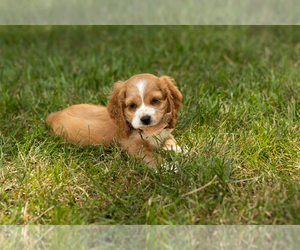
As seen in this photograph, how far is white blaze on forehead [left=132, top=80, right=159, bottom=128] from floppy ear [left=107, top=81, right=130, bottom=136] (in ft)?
0.78

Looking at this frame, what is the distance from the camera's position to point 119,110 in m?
3.88

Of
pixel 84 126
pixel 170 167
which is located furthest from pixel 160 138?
pixel 84 126

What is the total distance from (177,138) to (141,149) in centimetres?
64

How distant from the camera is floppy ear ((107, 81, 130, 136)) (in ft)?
12.6

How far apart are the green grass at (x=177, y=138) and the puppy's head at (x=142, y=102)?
1.36 ft

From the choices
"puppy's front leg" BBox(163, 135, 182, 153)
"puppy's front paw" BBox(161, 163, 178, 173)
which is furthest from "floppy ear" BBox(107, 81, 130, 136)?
"puppy's front paw" BBox(161, 163, 178, 173)

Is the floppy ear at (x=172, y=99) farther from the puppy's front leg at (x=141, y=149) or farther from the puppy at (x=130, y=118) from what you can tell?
the puppy's front leg at (x=141, y=149)

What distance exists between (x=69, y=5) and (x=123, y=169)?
719cm

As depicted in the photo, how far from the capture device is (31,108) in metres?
5.12

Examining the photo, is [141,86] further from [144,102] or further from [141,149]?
[141,149]

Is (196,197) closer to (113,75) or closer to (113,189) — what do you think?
(113,189)

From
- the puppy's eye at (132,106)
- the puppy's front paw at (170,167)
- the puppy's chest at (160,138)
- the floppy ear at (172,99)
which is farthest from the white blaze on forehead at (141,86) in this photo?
the puppy's front paw at (170,167)

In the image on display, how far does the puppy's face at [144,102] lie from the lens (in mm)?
3623

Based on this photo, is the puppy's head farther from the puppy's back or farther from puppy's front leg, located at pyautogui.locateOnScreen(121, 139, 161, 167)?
the puppy's back
